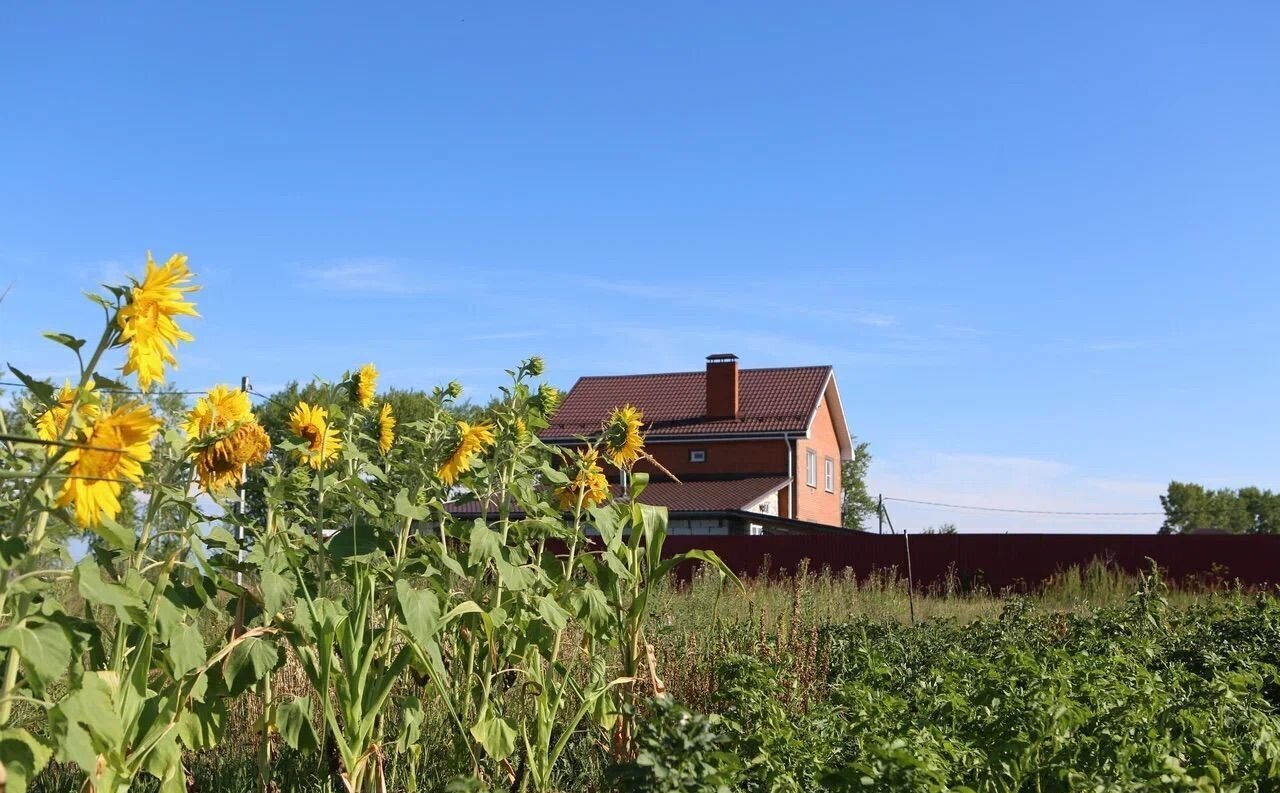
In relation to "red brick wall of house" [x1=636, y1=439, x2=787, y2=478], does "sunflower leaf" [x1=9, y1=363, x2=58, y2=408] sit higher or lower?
lower

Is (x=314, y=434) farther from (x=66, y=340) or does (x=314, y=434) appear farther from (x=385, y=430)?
(x=66, y=340)

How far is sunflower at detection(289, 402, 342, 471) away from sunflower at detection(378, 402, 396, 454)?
426mm

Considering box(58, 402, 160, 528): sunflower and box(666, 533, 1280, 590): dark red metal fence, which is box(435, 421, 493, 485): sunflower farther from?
box(666, 533, 1280, 590): dark red metal fence

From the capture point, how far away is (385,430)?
4.63 metres

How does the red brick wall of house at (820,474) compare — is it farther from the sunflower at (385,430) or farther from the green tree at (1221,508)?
the green tree at (1221,508)

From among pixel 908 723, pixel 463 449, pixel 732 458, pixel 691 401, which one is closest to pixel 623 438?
pixel 463 449

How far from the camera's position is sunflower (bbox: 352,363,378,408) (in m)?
4.40

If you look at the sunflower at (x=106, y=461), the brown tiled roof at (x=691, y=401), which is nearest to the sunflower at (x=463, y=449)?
the sunflower at (x=106, y=461)

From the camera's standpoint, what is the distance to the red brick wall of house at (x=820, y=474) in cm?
3253

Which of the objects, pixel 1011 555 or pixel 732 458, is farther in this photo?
pixel 732 458

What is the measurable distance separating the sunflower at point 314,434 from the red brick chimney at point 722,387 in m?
29.4

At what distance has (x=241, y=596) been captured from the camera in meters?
3.92

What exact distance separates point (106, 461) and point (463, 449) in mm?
1823

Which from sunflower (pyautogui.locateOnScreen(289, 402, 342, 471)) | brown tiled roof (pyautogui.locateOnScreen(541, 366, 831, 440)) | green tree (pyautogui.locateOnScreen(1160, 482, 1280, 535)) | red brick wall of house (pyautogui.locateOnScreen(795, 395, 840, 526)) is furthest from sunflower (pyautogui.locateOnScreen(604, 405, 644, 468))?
green tree (pyautogui.locateOnScreen(1160, 482, 1280, 535))
